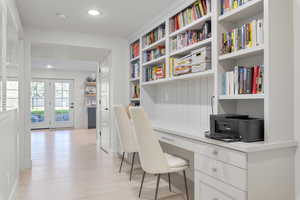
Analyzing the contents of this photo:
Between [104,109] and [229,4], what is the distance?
3.54m

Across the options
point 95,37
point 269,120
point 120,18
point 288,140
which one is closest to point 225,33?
point 269,120

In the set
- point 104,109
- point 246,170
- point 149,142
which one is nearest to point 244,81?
point 246,170

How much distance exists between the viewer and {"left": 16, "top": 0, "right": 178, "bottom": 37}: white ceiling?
2863mm

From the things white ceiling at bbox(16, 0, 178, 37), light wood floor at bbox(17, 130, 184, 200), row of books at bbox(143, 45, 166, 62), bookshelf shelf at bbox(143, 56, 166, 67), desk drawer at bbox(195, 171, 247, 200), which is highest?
white ceiling at bbox(16, 0, 178, 37)

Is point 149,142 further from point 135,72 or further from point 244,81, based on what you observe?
point 135,72

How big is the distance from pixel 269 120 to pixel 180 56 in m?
1.63

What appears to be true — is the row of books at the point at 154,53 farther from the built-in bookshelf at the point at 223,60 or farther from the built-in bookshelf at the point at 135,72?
the built-in bookshelf at the point at 135,72

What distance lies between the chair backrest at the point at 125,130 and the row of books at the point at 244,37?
1677 mm

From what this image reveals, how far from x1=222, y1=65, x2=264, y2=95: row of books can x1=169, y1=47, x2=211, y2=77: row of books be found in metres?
0.34

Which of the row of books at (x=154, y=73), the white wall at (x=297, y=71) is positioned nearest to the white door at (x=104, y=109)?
the row of books at (x=154, y=73)

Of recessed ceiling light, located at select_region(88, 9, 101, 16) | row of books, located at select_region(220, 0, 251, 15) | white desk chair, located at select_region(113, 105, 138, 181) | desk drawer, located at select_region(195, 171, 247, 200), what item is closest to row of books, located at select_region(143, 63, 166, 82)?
white desk chair, located at select_region(113, 105, 138, 181)

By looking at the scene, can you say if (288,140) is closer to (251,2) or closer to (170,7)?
(251,2)

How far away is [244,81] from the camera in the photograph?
6.17 ft

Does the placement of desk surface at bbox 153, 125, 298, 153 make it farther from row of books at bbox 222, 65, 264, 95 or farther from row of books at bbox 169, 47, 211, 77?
row of books at bbox 169, 47, 211, 77
